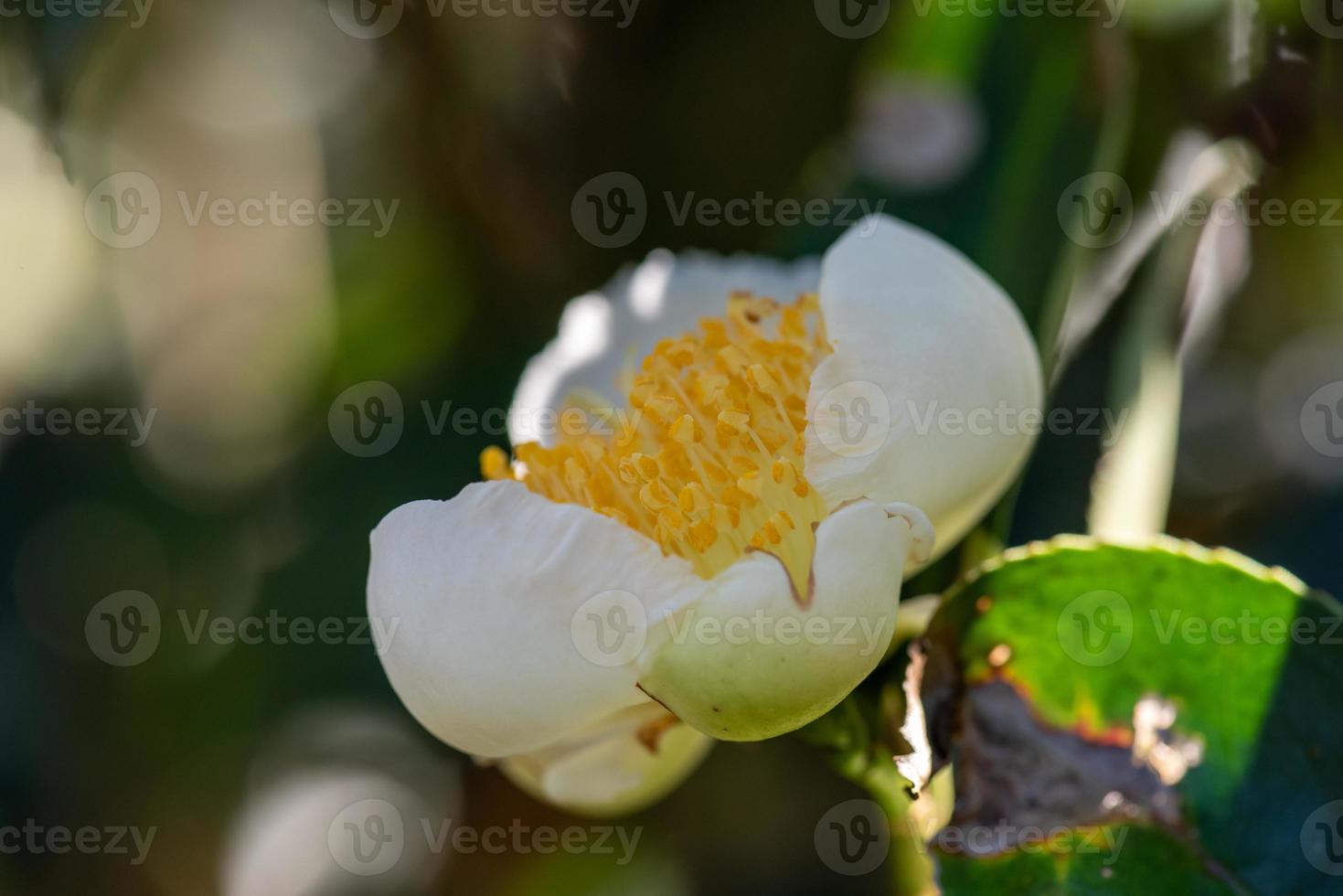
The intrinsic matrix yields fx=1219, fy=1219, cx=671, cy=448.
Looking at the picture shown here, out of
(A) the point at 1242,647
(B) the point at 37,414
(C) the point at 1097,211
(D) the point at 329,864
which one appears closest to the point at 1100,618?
(A) the point at 1242,647

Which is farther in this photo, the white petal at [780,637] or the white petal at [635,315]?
the white petal at [635,315]

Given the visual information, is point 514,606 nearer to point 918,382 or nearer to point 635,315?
point 918,382

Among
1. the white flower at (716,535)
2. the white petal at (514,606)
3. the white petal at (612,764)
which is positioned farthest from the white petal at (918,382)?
the white petal at (612,764)

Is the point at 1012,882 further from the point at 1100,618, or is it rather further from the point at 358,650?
the point at 358,650

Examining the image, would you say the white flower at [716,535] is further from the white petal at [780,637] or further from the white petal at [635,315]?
the white petal at [635,315]

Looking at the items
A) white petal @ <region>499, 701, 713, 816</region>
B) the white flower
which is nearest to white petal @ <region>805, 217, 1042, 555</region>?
the white flower

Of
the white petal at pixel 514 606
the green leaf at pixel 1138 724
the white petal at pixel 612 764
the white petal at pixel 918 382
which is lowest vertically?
the white petal at pixel 612 764
